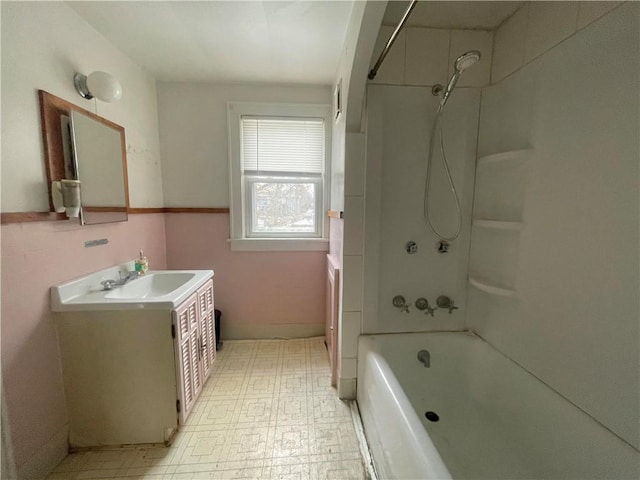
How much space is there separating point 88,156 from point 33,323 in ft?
2.87

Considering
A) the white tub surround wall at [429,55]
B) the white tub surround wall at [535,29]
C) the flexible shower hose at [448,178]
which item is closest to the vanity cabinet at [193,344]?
the flexible shower hose at [448,178]

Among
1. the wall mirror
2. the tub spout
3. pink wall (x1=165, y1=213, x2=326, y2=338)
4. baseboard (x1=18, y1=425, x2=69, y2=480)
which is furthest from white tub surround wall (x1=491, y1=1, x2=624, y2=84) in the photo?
baseboard (x1=18, y1=425, x2=69, y2=480)

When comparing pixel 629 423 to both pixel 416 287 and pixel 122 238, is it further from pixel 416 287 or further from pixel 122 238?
pixel 122 238

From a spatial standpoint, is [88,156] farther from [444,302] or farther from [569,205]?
[569,205]

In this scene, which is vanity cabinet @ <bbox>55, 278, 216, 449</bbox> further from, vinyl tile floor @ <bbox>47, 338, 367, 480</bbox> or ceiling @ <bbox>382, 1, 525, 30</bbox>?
ceiling @ <bbox>382, 1, 525, 30</bbox>

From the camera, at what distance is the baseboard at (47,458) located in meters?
1.12

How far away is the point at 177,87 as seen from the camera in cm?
213

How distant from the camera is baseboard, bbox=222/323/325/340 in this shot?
94.4 inches

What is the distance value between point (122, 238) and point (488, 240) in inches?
91.6

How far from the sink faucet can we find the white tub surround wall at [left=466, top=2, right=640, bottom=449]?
7.12 ft

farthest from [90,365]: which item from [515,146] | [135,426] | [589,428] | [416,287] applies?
[515,146]

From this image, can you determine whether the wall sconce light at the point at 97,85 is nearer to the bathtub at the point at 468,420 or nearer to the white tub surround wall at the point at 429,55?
the white tub surround wall at the point at 429,55

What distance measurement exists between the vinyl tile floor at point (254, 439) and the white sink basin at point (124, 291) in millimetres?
763

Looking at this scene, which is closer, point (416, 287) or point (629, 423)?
point (629, 423)
